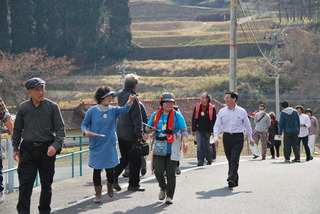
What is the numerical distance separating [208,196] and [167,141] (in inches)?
44.3

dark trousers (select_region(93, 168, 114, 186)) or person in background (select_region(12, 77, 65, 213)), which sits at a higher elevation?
person in background (select_region(12, 77, 65, 213))

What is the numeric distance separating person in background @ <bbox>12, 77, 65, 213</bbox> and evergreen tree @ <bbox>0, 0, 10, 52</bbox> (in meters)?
51.3

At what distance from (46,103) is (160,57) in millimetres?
80877

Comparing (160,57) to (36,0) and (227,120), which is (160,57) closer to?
(36,0)

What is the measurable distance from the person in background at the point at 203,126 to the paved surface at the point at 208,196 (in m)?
2.15

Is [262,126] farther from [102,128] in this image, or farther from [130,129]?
[102,128]

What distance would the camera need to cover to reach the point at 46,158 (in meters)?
7.93

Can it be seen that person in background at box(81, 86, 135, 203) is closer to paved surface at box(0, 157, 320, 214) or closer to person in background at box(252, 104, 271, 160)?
paved surface at box(0, 157, 320, 214)

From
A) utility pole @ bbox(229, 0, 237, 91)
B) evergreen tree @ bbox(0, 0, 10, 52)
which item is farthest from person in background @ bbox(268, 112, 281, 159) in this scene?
evergreen tree @ bbox(0, 0, 10, 52)

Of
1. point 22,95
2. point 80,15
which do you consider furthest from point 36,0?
point 22,95

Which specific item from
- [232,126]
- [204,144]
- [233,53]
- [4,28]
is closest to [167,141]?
[232,126]

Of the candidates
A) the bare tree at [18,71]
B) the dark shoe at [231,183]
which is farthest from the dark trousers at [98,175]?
the bare tree at [18,71]

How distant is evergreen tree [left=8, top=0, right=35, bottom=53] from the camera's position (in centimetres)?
6109

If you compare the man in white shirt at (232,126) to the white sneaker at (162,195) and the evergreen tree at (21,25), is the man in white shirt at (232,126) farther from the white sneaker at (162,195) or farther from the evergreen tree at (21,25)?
the evergreen tree at (21,25)
